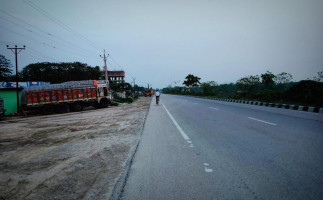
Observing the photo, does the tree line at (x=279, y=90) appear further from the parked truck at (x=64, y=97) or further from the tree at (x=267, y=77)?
the parked truck at (x=64, y=97)

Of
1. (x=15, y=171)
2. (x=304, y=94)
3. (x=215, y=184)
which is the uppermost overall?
(x=304, y=94)

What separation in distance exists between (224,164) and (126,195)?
2.12m

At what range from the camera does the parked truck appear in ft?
65.5

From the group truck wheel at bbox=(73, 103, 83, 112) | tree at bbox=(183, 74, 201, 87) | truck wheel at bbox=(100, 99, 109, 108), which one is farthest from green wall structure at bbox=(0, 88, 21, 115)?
tree at bbox=(183, 74, 201, 87)

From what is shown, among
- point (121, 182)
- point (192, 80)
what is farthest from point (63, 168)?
point (192, 80)

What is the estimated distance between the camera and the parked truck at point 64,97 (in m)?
20.0

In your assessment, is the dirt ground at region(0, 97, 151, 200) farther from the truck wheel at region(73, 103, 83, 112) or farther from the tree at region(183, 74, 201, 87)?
the tree at region(183, 74, 201, 87)

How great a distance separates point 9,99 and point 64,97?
8483mm

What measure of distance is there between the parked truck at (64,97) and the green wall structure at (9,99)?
16.9ft

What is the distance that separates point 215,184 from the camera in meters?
3.07

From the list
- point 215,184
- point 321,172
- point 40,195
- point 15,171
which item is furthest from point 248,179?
point 15,171

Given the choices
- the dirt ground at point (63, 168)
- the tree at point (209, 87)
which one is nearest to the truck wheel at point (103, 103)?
the dirt ground at point (63, 168)

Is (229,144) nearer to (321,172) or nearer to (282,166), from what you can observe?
(282,166)

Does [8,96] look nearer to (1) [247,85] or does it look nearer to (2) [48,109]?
(2) [48,109]
